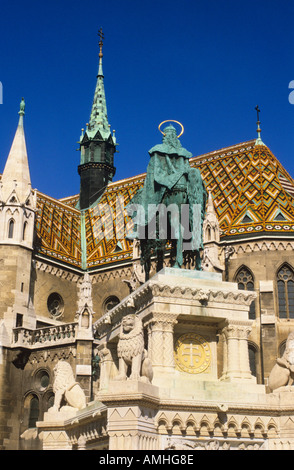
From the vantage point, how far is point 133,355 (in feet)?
38.8

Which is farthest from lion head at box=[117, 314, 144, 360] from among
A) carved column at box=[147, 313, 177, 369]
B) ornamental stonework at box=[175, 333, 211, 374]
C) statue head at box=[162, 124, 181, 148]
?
statue head at box=[162, 124, 181, 148]

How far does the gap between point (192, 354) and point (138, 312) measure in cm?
140

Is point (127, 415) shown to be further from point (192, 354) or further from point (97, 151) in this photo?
point (97, 151)

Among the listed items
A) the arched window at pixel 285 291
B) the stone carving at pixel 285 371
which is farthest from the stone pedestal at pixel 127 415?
the arched window at pixel 285 291

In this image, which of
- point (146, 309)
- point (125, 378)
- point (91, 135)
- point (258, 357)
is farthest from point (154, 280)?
point (91, 135)

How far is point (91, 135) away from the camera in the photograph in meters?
49.2

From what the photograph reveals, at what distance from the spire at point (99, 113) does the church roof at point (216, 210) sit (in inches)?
244

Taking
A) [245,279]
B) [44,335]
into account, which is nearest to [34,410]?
[44,335]

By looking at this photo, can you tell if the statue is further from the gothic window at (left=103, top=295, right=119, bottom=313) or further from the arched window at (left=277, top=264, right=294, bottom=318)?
the gothic window at (left=103, top=295, right=119, bottom=313)

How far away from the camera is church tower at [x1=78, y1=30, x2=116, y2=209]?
47000mm

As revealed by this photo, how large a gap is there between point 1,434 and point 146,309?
1855 centimetres

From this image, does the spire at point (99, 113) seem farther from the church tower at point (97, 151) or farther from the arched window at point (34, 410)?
the arched window at point (34, 410)

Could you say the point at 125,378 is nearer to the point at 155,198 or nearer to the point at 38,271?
the point at 155,198
